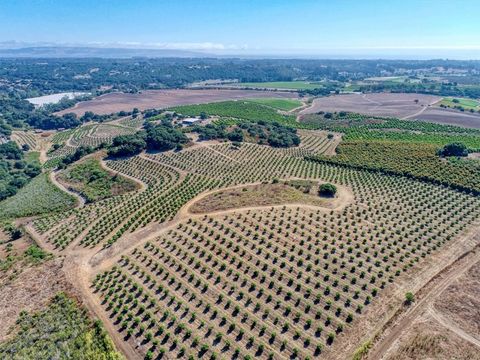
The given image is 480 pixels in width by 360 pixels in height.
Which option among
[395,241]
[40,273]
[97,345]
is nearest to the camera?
[97,345]

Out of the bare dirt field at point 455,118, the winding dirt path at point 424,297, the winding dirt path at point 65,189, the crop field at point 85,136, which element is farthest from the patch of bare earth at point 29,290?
the bare dirt field at point 455,118

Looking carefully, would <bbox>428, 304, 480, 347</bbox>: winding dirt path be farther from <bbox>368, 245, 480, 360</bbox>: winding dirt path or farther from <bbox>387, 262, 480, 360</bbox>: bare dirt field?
<bbox>368, 245, 480, 360</bbox>: winding dirt path

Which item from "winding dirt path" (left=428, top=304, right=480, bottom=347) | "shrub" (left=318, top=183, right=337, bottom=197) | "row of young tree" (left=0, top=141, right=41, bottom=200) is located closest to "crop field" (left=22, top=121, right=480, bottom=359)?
"shrub" (left=318, top=183, right=337, bottom=197)

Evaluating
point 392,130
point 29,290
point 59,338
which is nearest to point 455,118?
point 392,130

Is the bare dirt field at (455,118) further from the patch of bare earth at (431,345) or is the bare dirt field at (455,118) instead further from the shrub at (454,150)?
the patch of bare earth at (431,345)

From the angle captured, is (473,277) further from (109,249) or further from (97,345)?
(109,249)

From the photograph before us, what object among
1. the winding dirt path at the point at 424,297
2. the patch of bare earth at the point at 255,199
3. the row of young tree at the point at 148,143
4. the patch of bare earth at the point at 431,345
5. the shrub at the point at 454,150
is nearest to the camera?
the patch of bare earth at the point at 431,345

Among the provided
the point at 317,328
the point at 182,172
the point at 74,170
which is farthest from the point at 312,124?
the point at 317,328
